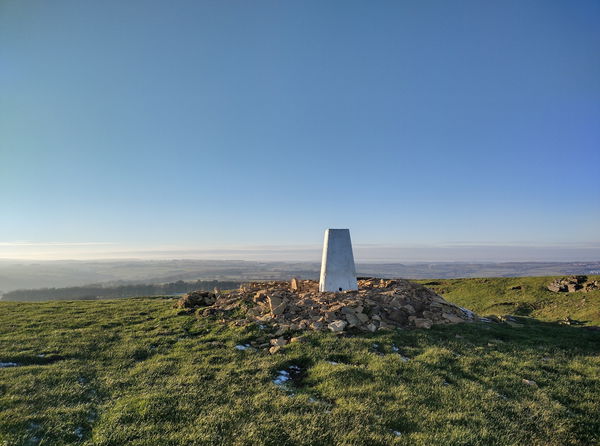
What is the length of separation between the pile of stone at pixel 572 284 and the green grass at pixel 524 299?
1060 millimetres

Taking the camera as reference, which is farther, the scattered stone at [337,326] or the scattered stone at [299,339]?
the scattered stone at [337,326]

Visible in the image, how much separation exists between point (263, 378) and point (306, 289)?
14.8 meters

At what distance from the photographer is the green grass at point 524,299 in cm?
3075

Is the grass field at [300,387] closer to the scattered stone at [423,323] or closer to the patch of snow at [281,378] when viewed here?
the patch of snow at [281,378]

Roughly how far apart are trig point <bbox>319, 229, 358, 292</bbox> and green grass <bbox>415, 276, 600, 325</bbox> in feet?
62.5

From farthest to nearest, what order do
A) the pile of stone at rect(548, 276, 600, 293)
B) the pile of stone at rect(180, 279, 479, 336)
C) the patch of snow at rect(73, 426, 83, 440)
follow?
the pile of stone at rect(548, 276, 600, 293), the pile of stone at rect(180, 279, 479, 336), the patch of snow at rect(73, 426, 83, 440)

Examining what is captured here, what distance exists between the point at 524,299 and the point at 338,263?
26923 millimetres

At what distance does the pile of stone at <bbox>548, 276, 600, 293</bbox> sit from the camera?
122ft

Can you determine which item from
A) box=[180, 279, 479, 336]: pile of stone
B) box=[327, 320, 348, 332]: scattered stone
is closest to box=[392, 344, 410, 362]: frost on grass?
box=[180, 279, 479, 336]: pile of stone

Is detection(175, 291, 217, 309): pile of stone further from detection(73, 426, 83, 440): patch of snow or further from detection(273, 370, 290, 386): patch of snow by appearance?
detection(73, 426, 83, 440): patch of snow

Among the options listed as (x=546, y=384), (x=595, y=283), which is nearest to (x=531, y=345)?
(x=546, y=384)

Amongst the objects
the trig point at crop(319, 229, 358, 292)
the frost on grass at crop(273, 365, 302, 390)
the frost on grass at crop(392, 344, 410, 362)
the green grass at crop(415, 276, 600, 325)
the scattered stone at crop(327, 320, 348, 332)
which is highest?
the trig point at crop(319, 229, 358, 292)

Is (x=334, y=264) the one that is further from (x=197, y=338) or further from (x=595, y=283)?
(x=595, y=283)

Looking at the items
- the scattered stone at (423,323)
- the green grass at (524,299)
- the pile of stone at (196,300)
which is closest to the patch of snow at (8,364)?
the pile of stone at (196,300)
